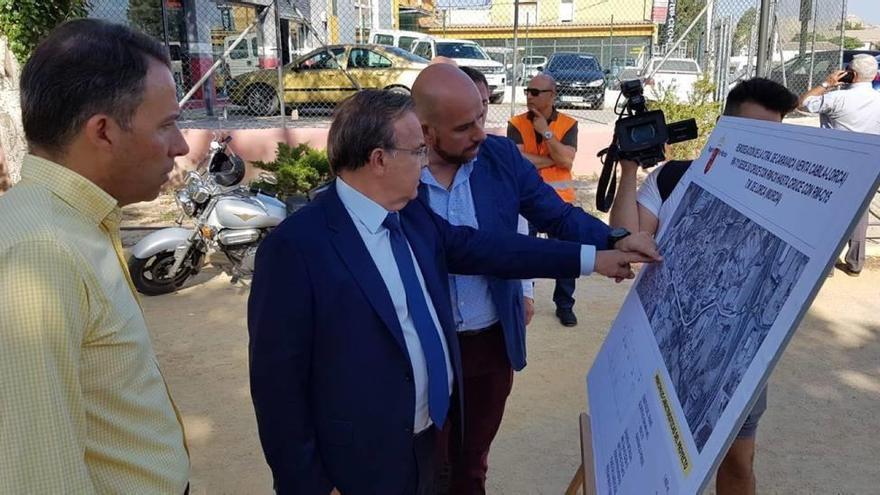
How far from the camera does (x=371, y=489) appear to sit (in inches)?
69.1

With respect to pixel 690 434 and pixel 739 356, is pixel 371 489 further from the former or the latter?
pixel 739 356

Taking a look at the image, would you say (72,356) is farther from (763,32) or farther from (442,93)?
(763,32)

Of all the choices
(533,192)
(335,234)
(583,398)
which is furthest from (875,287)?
(335,234)

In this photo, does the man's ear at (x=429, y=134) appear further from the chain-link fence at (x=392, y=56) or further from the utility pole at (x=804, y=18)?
the utility pole at (x=804, y=18)

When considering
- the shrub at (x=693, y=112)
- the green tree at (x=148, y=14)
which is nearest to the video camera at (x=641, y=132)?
the shrub at (x=693, y=112)

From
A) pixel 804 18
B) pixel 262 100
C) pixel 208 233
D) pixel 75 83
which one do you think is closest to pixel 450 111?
pixel 75 83

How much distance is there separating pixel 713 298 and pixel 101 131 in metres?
1.24

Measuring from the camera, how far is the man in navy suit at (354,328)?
5.36ft

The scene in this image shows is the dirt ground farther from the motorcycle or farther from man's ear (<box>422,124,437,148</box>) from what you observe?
man's ear (<box>422,124,437,148</box>)

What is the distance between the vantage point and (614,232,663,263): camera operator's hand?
1872mm

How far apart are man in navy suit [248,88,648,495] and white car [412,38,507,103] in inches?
574

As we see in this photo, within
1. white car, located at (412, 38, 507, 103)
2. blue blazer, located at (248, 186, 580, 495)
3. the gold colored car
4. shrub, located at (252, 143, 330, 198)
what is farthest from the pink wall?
white car, located at (412, 38, 507, 103)

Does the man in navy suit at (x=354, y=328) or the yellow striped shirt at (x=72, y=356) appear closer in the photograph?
the yellow striped shirt at (x=72, y=356)

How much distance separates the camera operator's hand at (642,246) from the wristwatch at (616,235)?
3 centimetres
